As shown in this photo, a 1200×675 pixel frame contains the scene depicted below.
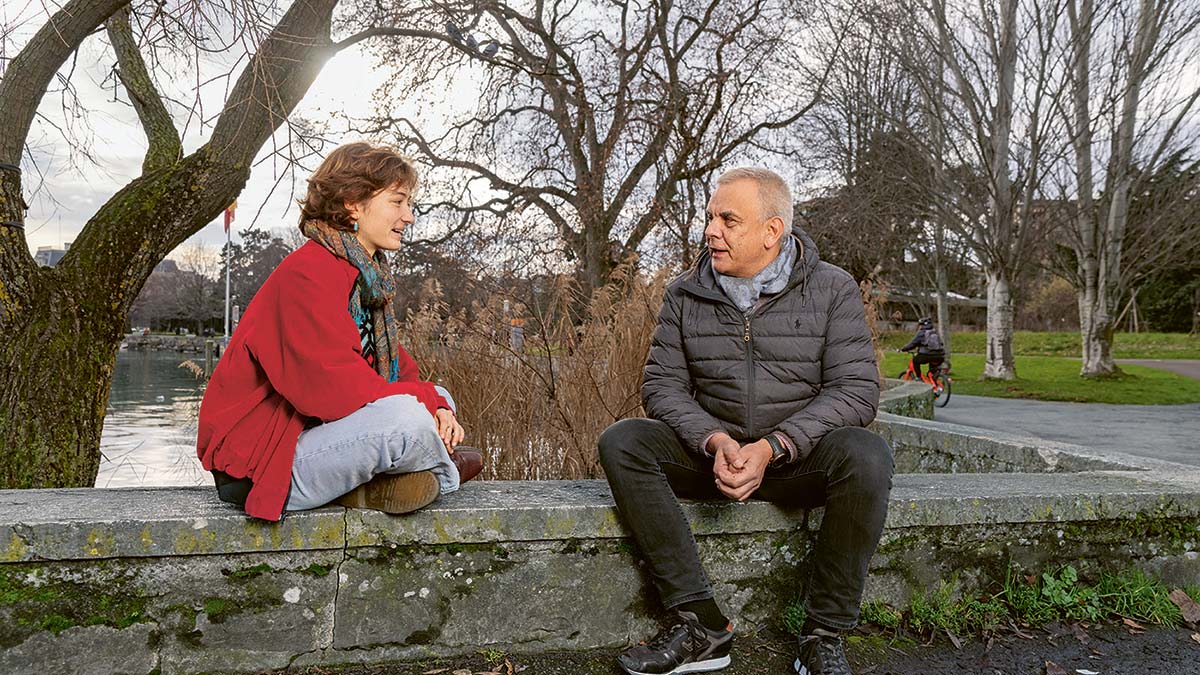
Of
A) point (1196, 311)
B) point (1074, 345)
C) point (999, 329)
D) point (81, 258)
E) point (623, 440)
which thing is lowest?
point (1074, 345)

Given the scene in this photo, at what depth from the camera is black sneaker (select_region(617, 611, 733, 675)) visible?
2.21m

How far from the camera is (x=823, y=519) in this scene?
7.74 feet

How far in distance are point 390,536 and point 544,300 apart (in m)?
3.05

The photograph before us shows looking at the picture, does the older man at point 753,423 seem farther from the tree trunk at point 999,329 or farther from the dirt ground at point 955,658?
the tree trunk at point 999,329

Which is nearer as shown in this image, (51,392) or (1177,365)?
(51,392)

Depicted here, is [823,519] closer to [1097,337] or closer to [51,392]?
[51,392]

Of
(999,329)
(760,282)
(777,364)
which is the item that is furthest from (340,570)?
(999,329)

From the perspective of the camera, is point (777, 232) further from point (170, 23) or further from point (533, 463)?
point (170, 23)

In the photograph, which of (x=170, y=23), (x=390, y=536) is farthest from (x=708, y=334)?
(x=170, y=23)

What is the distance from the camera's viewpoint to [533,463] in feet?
14.2

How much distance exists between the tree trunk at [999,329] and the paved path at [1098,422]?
3.35 meters

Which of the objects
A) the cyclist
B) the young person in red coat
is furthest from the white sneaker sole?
the cyclist

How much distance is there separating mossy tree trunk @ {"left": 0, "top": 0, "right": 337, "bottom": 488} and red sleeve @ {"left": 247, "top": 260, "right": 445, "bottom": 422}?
5.26 ft

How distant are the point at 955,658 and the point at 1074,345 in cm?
3412
